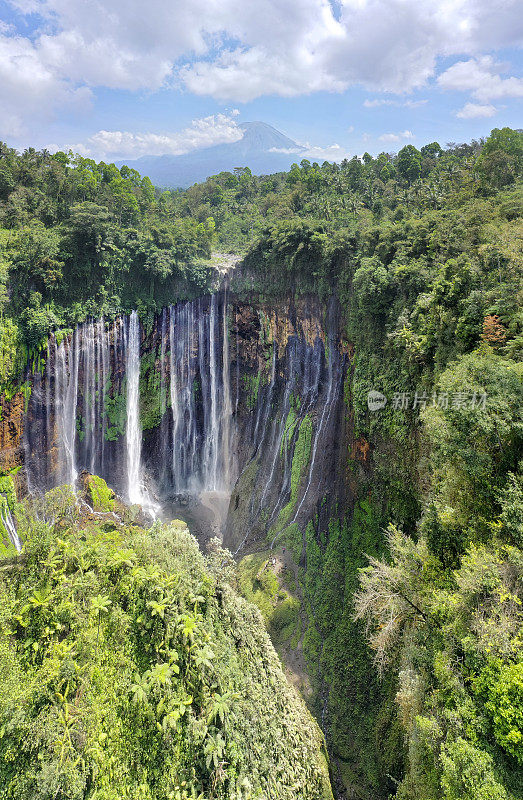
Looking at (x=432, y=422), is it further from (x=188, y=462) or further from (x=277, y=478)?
(x=188, y=462)

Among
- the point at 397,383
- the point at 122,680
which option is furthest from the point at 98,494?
the point at 397,383

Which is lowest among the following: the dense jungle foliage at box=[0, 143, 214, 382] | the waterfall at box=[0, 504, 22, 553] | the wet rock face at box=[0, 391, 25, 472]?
the waterfall at box=[0, 504, 22, 553]

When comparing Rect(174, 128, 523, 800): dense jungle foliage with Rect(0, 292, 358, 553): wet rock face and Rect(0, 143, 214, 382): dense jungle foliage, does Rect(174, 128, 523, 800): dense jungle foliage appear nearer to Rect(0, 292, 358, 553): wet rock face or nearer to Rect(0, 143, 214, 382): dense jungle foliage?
Rect(0, 292, 358, 553): wet rock face

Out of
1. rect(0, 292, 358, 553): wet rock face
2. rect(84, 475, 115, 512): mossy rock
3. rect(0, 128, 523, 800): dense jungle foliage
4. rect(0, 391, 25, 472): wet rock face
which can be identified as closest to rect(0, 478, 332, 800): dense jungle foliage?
rect(0, 128, 523, 800): dense jungle foliage

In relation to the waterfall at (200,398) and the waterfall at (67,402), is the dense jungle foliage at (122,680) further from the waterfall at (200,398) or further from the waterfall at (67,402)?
the waterfall at (200,398)

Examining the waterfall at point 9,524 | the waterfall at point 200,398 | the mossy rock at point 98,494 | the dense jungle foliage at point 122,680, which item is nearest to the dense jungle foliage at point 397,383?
the dense jungle foliage at point 122,680

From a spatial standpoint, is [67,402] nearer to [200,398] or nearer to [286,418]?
[200,398]
